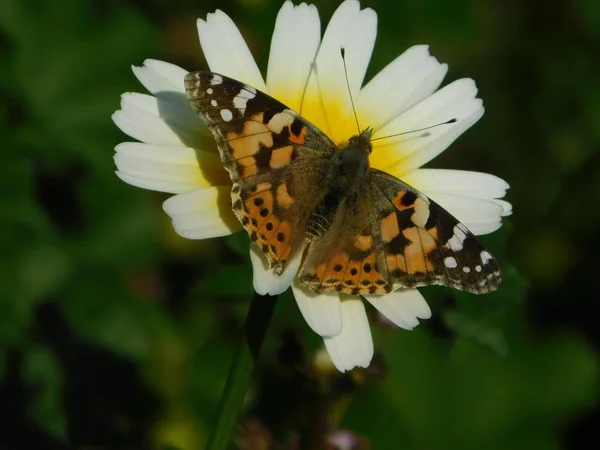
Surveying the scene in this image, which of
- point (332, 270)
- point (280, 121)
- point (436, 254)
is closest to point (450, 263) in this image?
point (436, 254)

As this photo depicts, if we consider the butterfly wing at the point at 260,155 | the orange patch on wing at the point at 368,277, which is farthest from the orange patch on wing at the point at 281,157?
the orange patch on wing at the point at 368,277

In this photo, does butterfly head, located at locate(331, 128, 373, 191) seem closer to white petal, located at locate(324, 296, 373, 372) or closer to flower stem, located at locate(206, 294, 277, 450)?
white petal, located at locate(324, 296, 373, 372)

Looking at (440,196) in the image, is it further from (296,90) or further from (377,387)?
(377,387)

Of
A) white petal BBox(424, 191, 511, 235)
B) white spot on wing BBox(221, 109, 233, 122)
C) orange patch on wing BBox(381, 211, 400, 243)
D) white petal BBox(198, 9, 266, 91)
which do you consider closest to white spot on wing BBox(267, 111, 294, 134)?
white spot on wing BBox(221, 109, 233, 122)

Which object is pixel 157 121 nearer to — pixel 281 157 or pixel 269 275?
pixel 281 157

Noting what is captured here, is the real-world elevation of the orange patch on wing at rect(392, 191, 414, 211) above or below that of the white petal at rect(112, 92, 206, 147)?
below

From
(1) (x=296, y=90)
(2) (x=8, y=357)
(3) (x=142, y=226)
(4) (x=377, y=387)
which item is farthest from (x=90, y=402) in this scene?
(1) (x=296, y=90)

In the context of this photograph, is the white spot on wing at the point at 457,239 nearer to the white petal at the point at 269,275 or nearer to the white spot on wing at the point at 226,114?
the white petal at the point at 269,275
